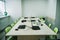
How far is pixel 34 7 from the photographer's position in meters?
7.23

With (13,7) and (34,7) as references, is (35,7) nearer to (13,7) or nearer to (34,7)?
(34,7)

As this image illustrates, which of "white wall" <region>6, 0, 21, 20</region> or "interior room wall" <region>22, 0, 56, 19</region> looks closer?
"white wall" <region>6, 0, 21, 20</region>

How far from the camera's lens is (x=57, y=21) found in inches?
192

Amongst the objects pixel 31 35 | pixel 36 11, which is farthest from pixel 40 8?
pixel 31 35

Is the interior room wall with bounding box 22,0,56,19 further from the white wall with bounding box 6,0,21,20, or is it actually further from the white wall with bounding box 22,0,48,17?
the white wall with bounding box 6,0,21,20

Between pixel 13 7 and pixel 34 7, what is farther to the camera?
pixel 34 7

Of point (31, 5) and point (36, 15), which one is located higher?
point (31, 5)

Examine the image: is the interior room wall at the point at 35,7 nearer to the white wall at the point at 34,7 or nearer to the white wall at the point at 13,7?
the white wall at the point at 34,7

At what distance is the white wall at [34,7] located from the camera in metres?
7.19

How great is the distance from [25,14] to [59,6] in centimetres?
311

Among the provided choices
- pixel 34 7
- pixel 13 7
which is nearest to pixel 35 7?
pixel 34 7

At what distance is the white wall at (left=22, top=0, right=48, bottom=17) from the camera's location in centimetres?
719

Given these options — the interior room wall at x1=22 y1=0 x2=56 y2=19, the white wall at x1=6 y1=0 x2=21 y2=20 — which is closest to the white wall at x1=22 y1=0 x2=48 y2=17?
the interior room wall at x1=22 y1=0 x2=56 y2=19

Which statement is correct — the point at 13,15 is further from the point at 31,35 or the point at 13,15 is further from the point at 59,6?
the point at 31,35
